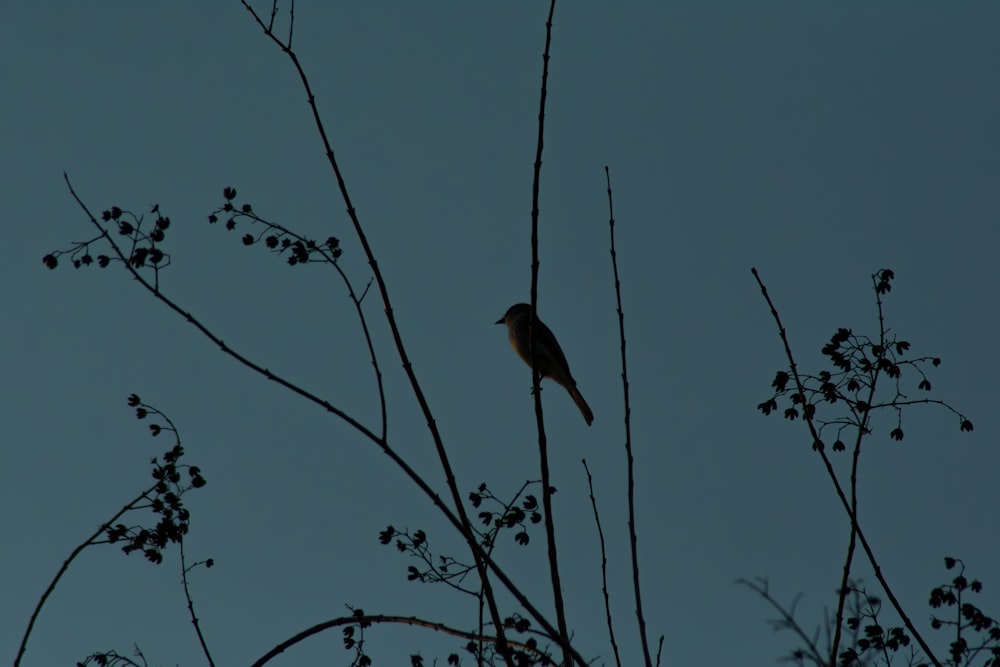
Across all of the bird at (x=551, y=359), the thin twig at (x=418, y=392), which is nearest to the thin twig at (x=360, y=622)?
the thin twig at (x=418, y=392)

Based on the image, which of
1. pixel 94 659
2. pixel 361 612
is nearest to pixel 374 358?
pixel 361 612

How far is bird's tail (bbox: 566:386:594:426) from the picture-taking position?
10.6 metres

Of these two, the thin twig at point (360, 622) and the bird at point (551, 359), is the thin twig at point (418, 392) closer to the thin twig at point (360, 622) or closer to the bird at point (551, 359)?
the thin twig at point (360, 622)

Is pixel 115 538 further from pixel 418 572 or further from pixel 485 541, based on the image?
pixel 485 541

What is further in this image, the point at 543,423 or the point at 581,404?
the point at 581,404

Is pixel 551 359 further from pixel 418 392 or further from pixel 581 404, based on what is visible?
pixel 418 392

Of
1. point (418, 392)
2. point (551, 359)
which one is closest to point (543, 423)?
point (418, 392)

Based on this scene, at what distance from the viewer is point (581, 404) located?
10617 millimetres

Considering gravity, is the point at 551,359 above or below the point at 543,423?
above

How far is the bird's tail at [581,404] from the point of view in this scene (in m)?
10.6

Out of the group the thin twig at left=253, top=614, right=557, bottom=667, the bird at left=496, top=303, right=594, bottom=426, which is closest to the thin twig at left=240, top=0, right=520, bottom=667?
the thin twig at left=253, top=614, right=557, bottom=667

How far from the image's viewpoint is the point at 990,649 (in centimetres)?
390

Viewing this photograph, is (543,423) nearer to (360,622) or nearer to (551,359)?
(360,622)

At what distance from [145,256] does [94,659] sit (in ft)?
6.21
